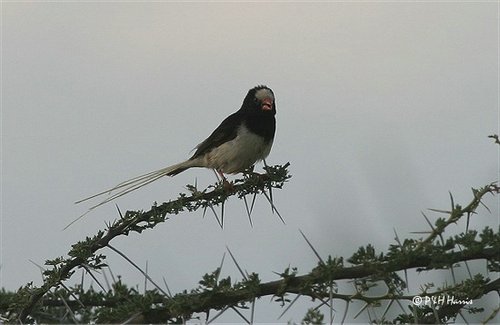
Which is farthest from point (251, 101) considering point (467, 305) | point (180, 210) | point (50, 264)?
point (467, 305)

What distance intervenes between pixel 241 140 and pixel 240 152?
109 mm

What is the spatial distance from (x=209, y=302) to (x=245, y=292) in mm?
144

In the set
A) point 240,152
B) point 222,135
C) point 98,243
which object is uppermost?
point 222,135

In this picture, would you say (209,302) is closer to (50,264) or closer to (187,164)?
(50,264)

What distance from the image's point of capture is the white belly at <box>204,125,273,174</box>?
7.49m

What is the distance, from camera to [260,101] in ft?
25.9

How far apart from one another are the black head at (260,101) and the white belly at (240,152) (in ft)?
0.94

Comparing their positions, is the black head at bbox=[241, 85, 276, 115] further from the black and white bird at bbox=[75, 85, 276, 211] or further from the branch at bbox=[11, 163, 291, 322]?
the branch at bbox=[11, 163, 291, 322]

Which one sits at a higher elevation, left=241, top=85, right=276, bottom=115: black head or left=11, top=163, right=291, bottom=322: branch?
left=241, top=85, right=276, bottom=115: black head

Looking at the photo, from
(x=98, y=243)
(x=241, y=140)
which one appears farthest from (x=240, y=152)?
(x=98, y=243)

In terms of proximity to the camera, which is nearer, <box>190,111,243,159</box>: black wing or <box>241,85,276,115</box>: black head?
<box>190,111,243,159</box>: black wing

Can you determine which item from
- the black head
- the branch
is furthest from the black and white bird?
the branch

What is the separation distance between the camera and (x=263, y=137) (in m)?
7.59

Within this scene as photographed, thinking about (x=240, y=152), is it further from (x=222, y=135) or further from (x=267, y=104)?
(x=267, y=104)
